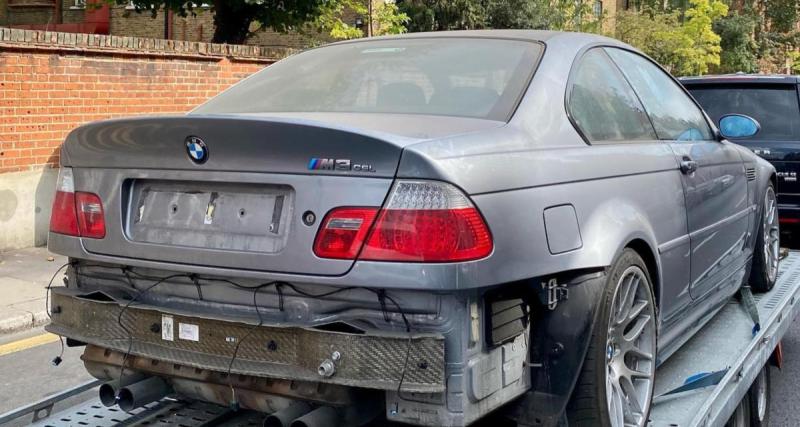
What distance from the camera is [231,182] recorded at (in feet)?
8.84

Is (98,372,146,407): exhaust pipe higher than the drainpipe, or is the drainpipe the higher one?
the drainpipe

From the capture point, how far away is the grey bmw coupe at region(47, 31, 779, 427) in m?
2.45

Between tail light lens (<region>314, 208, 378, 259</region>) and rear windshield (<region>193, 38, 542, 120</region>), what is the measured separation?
2.27 ft

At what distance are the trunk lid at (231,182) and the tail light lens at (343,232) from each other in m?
0.02

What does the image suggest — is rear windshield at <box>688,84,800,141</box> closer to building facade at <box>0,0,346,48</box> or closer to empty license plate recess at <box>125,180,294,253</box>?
empty license plate recess at <box>125,180,294,253</box>

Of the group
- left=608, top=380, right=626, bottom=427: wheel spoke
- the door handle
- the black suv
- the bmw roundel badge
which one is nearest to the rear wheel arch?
left=608, top=380, right=626, bottom=427: wheel spoke

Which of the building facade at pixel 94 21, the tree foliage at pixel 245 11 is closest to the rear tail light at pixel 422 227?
the tree foliage at pixel 245 11

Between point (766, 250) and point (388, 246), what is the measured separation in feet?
12.7

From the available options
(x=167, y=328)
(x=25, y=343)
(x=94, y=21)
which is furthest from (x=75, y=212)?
(x=94, y=21)

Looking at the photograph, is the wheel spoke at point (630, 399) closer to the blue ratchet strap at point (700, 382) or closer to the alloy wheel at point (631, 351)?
the alloy wheel at point (631, 351)

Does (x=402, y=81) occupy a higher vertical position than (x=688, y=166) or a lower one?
higher

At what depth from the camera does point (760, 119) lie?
833 cm

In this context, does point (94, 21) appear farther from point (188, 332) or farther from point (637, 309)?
point (637, 309)

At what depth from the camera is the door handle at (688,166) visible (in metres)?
3.87
